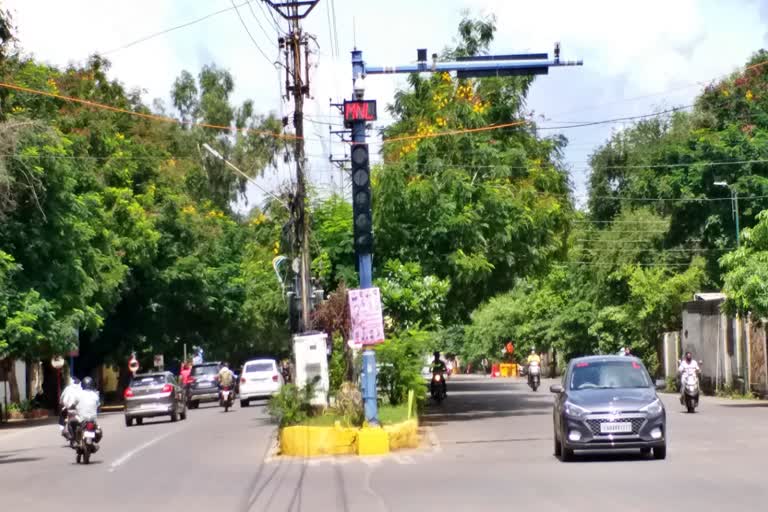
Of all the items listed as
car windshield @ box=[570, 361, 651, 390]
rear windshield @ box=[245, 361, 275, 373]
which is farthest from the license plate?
rear windshield @ box=[245, 361, 275, 373]

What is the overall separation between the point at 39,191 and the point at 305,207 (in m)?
13.9

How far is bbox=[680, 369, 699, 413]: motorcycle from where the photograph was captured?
35.0m

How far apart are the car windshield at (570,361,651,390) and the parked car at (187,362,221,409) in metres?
35.1

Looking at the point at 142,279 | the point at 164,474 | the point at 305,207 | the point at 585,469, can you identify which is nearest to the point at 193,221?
the point at 142,279

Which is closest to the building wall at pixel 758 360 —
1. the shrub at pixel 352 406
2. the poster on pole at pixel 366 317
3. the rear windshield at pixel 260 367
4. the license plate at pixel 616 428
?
the rear windshield at pixel 260 367

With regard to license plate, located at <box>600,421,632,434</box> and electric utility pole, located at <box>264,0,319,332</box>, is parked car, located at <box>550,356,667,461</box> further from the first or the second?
electric utility pole, located at <box>264,0,319,332</box>

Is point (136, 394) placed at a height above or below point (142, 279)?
below

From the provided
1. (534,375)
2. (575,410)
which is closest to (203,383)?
(534,375)

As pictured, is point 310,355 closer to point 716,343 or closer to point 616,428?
point 616,428

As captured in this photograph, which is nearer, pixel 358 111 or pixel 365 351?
pixel 358 111

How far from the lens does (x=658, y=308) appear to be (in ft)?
201

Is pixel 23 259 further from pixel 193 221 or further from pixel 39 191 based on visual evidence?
pixel 193 221

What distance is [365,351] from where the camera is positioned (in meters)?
24.1

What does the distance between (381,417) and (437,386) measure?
607 inches
